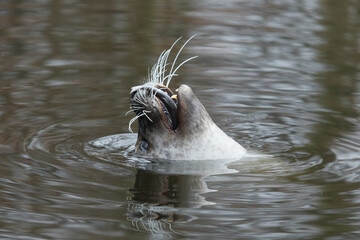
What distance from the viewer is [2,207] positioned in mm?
5730

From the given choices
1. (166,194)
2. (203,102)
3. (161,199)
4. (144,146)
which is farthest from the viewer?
(203,102)

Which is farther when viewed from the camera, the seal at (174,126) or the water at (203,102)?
the seal at (174,126)

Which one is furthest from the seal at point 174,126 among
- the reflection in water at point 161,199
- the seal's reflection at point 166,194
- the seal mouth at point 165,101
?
the reflection in water at point 161,199

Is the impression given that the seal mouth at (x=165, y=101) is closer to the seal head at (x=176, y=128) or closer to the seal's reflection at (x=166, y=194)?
the seal head at (x=176, y=128)

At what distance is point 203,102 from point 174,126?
7.31ft

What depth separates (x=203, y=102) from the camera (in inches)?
346

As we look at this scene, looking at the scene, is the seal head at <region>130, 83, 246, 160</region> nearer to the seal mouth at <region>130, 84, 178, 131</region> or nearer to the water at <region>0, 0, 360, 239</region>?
the seal mouth at <region>130, 84, 178, 131</region>

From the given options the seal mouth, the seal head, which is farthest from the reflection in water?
the seal mouth

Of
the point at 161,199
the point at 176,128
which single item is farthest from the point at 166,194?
the point at 176,128

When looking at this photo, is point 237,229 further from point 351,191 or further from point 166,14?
point 166,14

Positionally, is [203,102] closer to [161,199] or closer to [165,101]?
[165,101]

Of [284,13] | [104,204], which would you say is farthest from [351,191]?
[284,13]

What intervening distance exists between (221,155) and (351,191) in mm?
1118

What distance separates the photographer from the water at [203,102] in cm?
557
